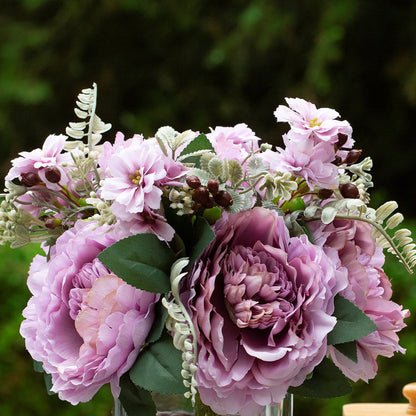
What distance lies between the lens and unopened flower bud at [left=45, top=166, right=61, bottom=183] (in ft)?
2.49

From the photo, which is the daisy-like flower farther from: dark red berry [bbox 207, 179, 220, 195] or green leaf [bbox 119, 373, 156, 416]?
green leaf [bbox 119, 373, 156, 416]

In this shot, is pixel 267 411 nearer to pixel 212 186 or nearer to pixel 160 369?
pixel 160 369

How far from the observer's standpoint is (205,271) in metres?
0.70

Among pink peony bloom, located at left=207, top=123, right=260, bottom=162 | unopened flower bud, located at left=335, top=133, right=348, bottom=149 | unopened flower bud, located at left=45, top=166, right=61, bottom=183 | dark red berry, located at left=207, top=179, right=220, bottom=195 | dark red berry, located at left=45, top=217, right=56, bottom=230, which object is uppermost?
unopened flower bud, located at left=335, top=133, right=348, bottom=149

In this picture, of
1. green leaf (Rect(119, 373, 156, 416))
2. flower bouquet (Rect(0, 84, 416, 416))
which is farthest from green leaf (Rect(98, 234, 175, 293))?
green leaf (Rect(119, 373, 156, 416))

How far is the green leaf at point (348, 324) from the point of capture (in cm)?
70

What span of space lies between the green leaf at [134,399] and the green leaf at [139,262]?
106mm

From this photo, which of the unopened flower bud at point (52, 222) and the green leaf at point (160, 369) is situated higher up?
the unopened flower bud at point (52, 222)

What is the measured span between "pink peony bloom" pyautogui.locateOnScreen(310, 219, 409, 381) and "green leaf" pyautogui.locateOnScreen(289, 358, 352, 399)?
0.03m

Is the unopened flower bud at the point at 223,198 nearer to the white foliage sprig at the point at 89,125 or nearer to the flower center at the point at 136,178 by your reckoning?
the flower center at the point at 136,178

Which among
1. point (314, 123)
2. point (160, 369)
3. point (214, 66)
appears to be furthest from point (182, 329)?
point (214, 66)

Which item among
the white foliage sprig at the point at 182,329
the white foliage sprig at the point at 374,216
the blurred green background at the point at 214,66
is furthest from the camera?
the blurred green background at the point at 214,66

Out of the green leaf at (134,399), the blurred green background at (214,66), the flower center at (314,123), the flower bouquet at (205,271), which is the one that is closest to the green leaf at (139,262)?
the flower bouquet at (205,271)

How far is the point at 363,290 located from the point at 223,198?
0.19 meters
